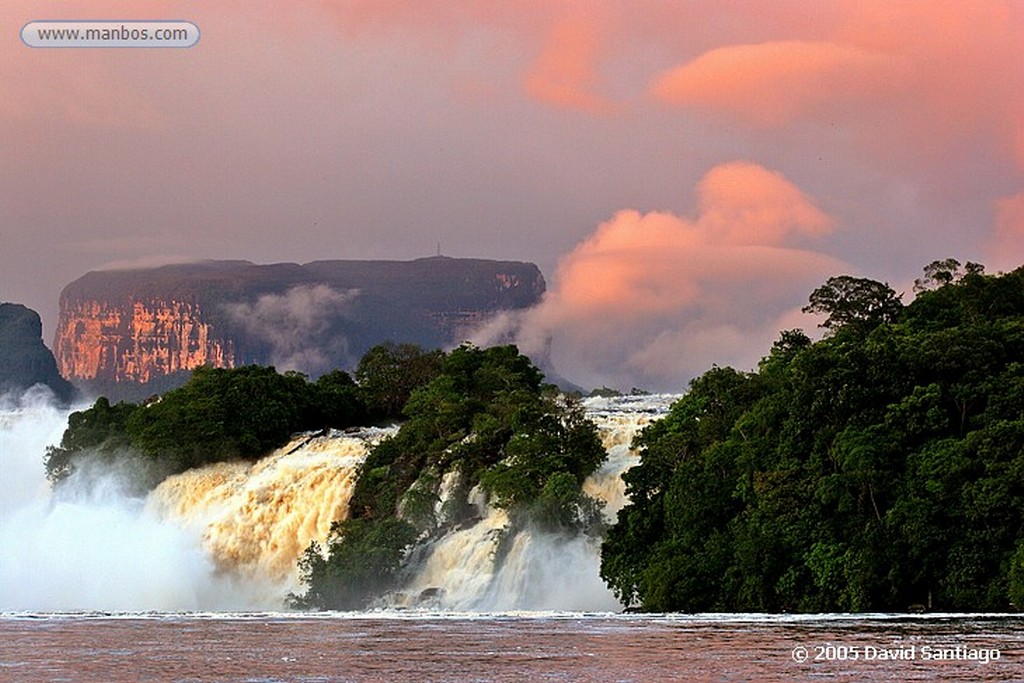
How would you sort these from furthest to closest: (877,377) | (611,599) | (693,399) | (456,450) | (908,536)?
(456,450) → (693,399) → (611,599) → (877,377) → (908,536)

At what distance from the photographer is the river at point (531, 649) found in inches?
1610

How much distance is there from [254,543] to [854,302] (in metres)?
26.2

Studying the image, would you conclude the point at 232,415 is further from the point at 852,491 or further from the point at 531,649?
the point at 531,649

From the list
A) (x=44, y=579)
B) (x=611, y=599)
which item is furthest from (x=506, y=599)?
(x=44, y=579)

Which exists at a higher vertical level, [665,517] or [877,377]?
[877,377]

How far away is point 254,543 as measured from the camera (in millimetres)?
83312

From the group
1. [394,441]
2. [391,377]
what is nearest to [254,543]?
[394,441]

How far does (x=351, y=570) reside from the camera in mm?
76562

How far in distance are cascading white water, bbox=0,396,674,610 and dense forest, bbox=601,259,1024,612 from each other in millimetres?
4888

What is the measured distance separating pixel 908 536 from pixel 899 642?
1406cm

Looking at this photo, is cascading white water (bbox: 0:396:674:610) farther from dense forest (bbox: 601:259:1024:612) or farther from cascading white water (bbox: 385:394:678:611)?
dense forest (bbox: 601:259:1024:612)

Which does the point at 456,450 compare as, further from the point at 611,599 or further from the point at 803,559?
the point at 803,559

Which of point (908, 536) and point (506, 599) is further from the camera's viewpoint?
point (506, 599)

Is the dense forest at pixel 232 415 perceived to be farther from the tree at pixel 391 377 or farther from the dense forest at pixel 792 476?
the dense forest at pixel 792 476
